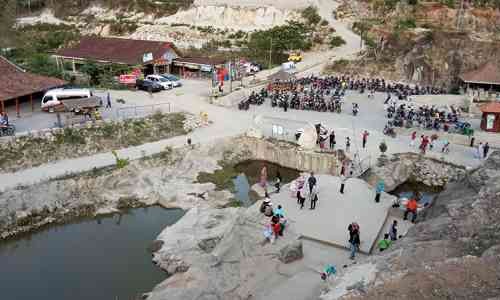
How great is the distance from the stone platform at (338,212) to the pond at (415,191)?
150 inches

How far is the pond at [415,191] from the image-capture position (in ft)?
97.4

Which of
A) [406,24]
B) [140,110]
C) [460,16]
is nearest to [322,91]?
[140,110]

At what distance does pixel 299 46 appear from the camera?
198 feet

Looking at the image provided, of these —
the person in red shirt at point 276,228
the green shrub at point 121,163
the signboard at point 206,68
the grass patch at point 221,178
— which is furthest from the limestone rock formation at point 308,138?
the signboard at point 206,68

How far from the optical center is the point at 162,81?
46688 millimetres

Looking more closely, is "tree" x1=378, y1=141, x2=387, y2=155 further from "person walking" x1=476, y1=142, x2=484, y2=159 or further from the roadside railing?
the roadside railing

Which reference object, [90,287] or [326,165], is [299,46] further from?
[90,287]

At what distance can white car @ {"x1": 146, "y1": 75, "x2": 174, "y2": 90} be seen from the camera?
46.4 m

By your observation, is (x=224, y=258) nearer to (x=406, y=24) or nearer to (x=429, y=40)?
(x=429, y=40)

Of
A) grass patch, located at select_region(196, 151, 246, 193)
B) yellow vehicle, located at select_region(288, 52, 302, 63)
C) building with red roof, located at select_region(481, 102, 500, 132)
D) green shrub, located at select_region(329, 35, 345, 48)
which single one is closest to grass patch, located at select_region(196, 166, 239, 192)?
grass patch, located at select_region(196, 151, 246, 193)

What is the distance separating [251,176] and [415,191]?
421 inches

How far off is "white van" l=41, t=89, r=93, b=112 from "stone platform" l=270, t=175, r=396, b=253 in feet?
65.3

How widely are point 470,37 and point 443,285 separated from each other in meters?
47.0

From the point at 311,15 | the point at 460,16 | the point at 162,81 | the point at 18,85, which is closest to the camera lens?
the point at 18,85
